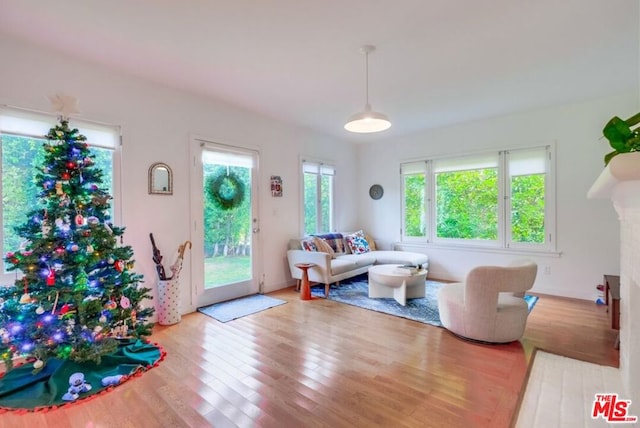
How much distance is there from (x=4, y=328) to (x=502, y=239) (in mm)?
5398

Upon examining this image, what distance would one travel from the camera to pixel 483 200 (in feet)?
15.7

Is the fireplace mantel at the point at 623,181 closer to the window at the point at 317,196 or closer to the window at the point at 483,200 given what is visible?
the window at the point at 483,200

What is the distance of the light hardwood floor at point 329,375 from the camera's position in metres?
1.80

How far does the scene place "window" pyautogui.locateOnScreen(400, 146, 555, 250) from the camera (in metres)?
4.32

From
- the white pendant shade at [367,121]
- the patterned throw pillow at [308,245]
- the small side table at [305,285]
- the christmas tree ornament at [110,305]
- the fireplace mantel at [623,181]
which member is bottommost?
the small side table at [305,285]

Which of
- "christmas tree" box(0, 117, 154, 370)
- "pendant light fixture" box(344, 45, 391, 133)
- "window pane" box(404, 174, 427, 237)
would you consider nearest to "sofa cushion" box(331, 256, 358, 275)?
"window pane" box(404, 174, 427, 237)

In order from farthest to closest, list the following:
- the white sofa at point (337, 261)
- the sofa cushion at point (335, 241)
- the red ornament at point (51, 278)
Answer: the sofa cushion at point (335, 241) → the white sofa at point (337, 261) → the red ornament at point (51, 278)

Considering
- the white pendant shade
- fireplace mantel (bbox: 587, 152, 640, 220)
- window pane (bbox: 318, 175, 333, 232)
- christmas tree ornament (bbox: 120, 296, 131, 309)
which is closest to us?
fireplace mantel (bbox: 587, 152, 640, 220)

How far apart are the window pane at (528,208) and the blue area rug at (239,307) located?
11.5ft

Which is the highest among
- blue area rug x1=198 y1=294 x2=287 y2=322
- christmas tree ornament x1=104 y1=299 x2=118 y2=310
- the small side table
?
christmas tree ornament x1=104 y1=299 x2=118 y2=310

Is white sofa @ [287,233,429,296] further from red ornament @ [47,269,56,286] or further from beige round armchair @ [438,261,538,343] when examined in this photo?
red ornament @ [47,269,56,286]

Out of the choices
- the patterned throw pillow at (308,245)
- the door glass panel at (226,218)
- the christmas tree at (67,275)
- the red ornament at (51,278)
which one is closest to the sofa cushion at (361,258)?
the patterned throw pillow at (308,245)

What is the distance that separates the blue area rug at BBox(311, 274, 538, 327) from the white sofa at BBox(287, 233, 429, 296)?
0.65ft

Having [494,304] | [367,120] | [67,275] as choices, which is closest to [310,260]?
[367,120]
